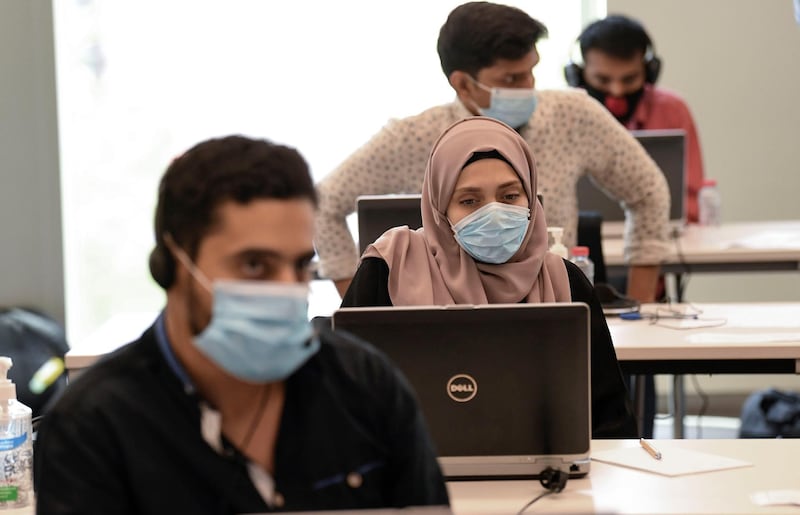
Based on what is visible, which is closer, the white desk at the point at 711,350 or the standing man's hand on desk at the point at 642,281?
the white desk at the point at 711,350

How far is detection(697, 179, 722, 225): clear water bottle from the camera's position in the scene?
18.2 ft

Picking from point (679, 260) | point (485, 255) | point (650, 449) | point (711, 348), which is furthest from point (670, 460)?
point (679, 260)

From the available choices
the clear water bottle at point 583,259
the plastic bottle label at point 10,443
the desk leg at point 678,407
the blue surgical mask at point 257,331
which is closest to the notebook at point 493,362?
the blue surgical mask at point 257,331

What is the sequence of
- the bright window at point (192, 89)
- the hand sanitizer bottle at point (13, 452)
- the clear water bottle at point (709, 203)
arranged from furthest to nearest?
the bright window at point (192, 89), the clear water bottle at point (709, 203), the hand sanitizer bottle at point (13, 452)

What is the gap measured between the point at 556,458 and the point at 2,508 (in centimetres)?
95

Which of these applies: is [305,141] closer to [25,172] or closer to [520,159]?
[25,172]

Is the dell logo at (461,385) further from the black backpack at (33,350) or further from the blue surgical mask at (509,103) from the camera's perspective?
the black backpack at (33,350)

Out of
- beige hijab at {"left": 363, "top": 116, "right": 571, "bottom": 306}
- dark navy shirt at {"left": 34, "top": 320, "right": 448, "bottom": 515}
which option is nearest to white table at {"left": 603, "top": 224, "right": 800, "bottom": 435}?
beige hijab at {"left": 363, "top": 116, "right": 571, "bottom": 306}

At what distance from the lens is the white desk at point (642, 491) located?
2.02 metres

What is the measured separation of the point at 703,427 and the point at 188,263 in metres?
4.48

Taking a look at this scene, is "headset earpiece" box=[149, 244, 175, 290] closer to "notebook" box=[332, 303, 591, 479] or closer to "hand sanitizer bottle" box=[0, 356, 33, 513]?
"notebook" box=[332, 303, 591, 479]

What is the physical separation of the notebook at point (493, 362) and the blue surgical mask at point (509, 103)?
1795mm

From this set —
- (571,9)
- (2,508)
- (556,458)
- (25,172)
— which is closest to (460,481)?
(556,458)

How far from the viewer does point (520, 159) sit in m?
2.71
